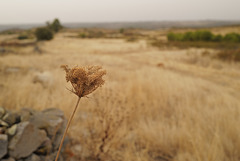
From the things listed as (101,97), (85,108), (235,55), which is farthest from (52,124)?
(235,55)

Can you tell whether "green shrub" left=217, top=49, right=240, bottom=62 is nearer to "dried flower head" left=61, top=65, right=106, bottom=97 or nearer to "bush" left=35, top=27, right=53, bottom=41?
"dried flower head" left=61, top=65, right=106, bottom=97

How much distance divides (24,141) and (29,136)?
0.23 ft

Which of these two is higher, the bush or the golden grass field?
the bush

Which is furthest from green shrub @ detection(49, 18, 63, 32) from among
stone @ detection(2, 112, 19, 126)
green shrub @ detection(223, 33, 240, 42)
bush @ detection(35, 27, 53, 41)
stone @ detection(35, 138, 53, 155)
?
stone @ detection(35, 138, 53, 155)

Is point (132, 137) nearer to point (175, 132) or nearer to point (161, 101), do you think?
point (175, 132)

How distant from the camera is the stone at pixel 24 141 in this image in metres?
1.83

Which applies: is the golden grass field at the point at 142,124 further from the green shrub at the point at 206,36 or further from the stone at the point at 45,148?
the green shrub at the point at 206,36

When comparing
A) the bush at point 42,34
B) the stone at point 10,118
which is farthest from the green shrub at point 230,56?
the bush at point 42,34

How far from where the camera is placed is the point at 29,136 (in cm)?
194

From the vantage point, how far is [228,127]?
2695 millimetres

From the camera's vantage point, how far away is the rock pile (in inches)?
71.8

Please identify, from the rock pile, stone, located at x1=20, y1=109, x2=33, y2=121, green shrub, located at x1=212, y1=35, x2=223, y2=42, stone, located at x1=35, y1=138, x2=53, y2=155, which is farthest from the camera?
green shrub, located at x1=212, y1=35, x2=223, y2=42

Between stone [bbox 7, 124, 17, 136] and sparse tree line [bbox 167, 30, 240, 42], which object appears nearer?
stone [bbox 7, 124, 17, 136]

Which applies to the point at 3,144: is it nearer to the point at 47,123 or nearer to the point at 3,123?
the point at 3,123
